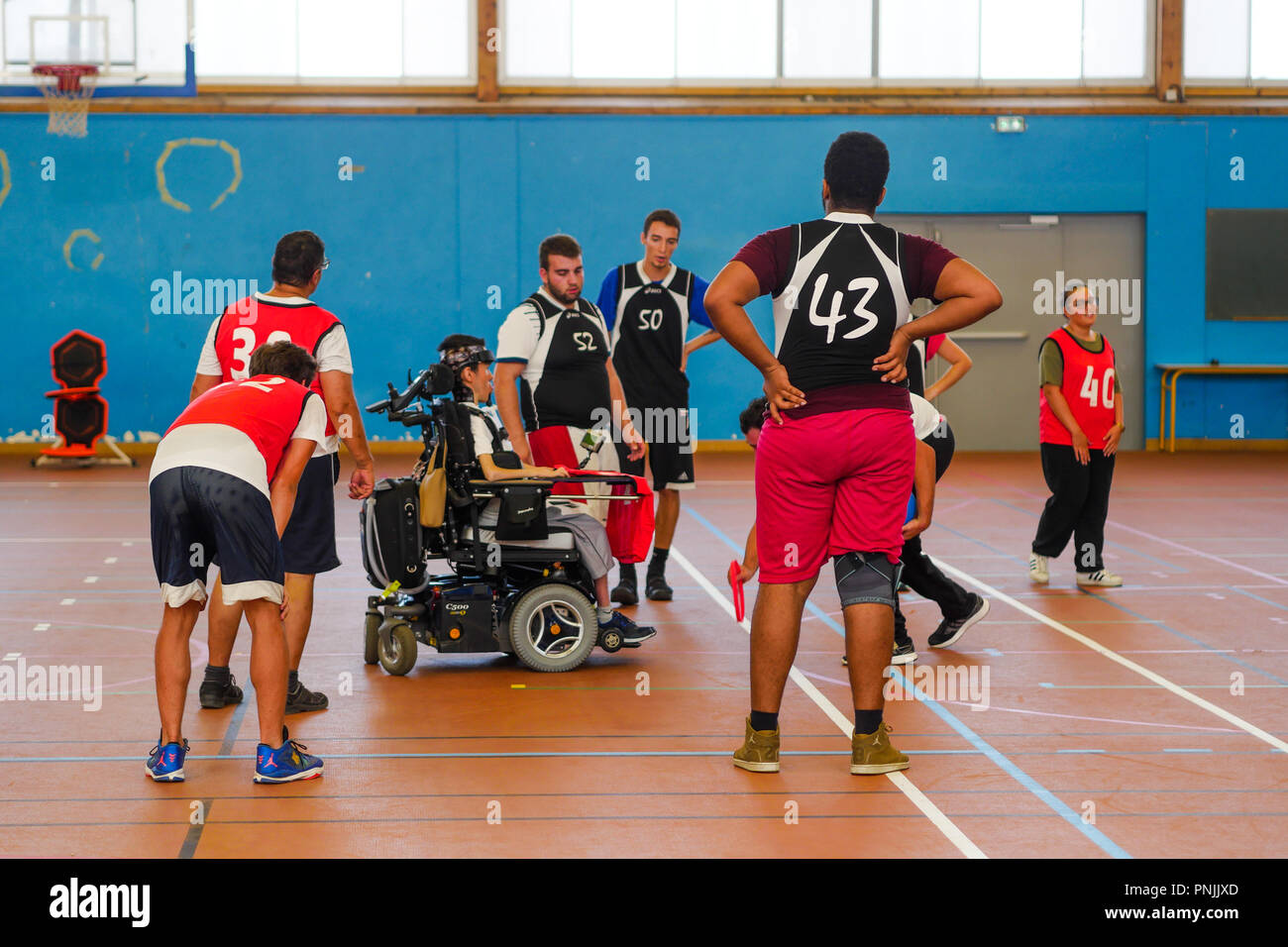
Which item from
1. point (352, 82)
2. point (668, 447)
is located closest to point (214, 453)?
point (668, 447)

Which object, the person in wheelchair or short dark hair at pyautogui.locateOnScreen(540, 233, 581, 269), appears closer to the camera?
the person in wheelchair

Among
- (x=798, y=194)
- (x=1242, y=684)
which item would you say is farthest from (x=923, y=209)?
(x=1242, y=684)

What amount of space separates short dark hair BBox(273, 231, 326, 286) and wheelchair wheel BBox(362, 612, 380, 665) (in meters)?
1.58

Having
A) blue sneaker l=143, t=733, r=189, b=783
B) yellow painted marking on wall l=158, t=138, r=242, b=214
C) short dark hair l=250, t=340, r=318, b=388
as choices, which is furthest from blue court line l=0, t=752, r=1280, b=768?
yellow painted marking on wall l=158, t=138, r=242, b=214

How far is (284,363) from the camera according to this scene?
4738 mm

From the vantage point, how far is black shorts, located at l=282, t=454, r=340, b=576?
5363 mm

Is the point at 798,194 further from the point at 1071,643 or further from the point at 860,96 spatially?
the point at 1071,643

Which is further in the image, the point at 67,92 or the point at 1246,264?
the point at 1246,264

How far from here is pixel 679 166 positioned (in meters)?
17.4

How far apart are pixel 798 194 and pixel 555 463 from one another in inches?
452

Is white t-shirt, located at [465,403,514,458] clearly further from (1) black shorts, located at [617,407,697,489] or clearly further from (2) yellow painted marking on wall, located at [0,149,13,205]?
(2) yellow painted marking on wall, located at [0,149,13,205]

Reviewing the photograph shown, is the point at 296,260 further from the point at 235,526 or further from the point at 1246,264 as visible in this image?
the point at 1246,264

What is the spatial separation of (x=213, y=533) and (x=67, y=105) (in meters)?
13.9

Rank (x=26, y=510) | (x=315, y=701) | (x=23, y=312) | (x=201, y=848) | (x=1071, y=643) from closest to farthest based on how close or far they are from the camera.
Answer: (x=201, y=848)
(x=315, y=701)
(x=1071, y=643)
(x=26, y=510)
(x=23, y=312)
